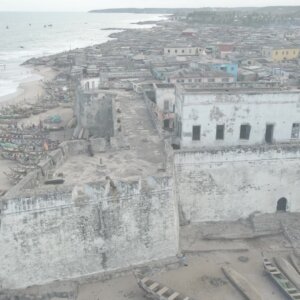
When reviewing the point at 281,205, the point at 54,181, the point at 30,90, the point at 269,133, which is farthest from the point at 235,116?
the point at 30,90

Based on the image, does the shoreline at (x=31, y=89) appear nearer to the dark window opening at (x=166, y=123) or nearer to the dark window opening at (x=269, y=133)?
the dark window opening at (x=166, y=123)

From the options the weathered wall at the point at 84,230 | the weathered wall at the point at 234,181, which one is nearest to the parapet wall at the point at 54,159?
the weathered wall at the point at 84,230

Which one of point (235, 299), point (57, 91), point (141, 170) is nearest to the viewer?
point (235, 299)

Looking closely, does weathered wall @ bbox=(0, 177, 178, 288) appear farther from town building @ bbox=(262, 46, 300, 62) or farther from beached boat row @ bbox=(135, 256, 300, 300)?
town building @ bbox=(262, 46, 300, 62)

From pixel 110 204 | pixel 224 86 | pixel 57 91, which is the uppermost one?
pixel 224 86

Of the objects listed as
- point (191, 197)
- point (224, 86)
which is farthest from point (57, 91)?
point (191, 197)

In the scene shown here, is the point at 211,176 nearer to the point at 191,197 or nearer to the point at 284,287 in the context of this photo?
the point at 191,197
